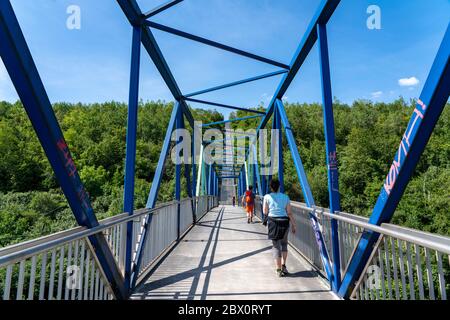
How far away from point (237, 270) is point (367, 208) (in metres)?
40.1

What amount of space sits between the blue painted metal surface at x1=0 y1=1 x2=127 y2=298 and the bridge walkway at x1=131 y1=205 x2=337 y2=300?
1508 millimetres

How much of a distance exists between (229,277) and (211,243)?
246 cm

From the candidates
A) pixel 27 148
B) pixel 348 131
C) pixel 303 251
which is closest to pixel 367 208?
pixel 348 131

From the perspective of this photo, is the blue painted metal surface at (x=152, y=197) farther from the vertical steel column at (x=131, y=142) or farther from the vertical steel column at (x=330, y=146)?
the vertical steel column at (x=330, y=146)

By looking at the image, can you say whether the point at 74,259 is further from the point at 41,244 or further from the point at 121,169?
the point at 121,169

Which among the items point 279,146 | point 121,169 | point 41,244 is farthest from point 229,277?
point 121,169

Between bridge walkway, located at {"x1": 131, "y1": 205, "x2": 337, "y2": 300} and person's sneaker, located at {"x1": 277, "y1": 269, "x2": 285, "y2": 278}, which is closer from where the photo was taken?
bridge walkway, located at {"x1": 131, "y1": 205, "x2": 337, "y2": 300}

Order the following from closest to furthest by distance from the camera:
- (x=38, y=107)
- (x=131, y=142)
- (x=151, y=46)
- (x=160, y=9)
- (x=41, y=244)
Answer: (x=41, y=244)
(x=38, y=107)
(x=131, y=142)
(x=160, y=9)
(x=151, y=46)

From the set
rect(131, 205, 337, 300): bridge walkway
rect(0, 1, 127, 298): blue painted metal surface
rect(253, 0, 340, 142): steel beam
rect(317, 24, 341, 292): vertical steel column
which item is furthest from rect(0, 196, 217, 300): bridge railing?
rect(253, 0, 340, 142): steel beam

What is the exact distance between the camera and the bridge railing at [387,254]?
183cm

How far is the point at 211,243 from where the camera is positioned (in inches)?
246

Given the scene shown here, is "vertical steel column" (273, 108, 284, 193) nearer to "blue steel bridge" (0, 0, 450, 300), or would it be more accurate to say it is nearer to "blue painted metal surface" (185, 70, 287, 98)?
"blue painted metal surface" (185, 70, 287, 98)

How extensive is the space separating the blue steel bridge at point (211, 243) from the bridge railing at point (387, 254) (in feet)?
0.04

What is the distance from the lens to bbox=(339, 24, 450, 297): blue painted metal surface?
1.88 metres
